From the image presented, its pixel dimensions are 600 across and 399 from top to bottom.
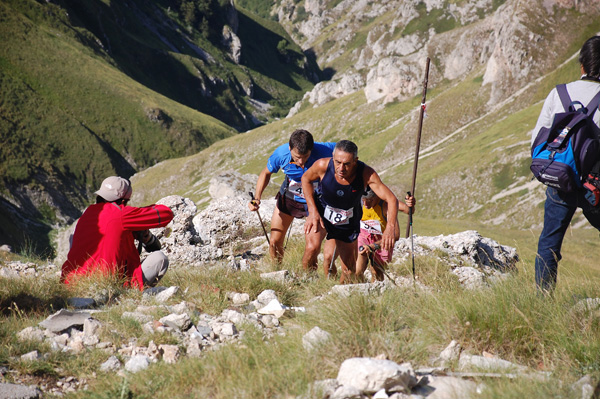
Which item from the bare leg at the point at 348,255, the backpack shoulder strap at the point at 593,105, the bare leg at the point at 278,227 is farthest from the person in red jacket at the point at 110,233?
the backpack shoulder strap at the point at 593,105

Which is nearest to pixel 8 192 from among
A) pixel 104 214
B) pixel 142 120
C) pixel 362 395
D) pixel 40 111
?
pixel 40 111

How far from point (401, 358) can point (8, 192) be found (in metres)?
85.2

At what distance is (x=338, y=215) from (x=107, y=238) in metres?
3.51

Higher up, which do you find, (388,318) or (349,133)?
(388,318)

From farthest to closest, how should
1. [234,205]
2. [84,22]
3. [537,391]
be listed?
[84,22], [234,205], [537,391]

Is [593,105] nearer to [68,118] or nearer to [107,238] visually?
[107,238]

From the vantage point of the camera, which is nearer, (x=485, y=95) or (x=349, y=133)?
(x=485, y=95)

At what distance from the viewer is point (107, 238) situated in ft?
22.9

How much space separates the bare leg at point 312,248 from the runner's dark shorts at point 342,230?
0.68ft

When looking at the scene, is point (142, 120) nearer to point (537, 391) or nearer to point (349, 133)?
point (349, 133)

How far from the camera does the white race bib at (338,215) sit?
7566 mm

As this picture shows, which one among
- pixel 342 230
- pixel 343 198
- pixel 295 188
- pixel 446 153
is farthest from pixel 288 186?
pixel 446 153

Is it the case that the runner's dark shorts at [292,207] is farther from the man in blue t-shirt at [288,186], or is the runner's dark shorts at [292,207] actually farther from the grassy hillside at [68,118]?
the grassy hillside at [68,118]

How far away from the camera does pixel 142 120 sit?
12988 cm
